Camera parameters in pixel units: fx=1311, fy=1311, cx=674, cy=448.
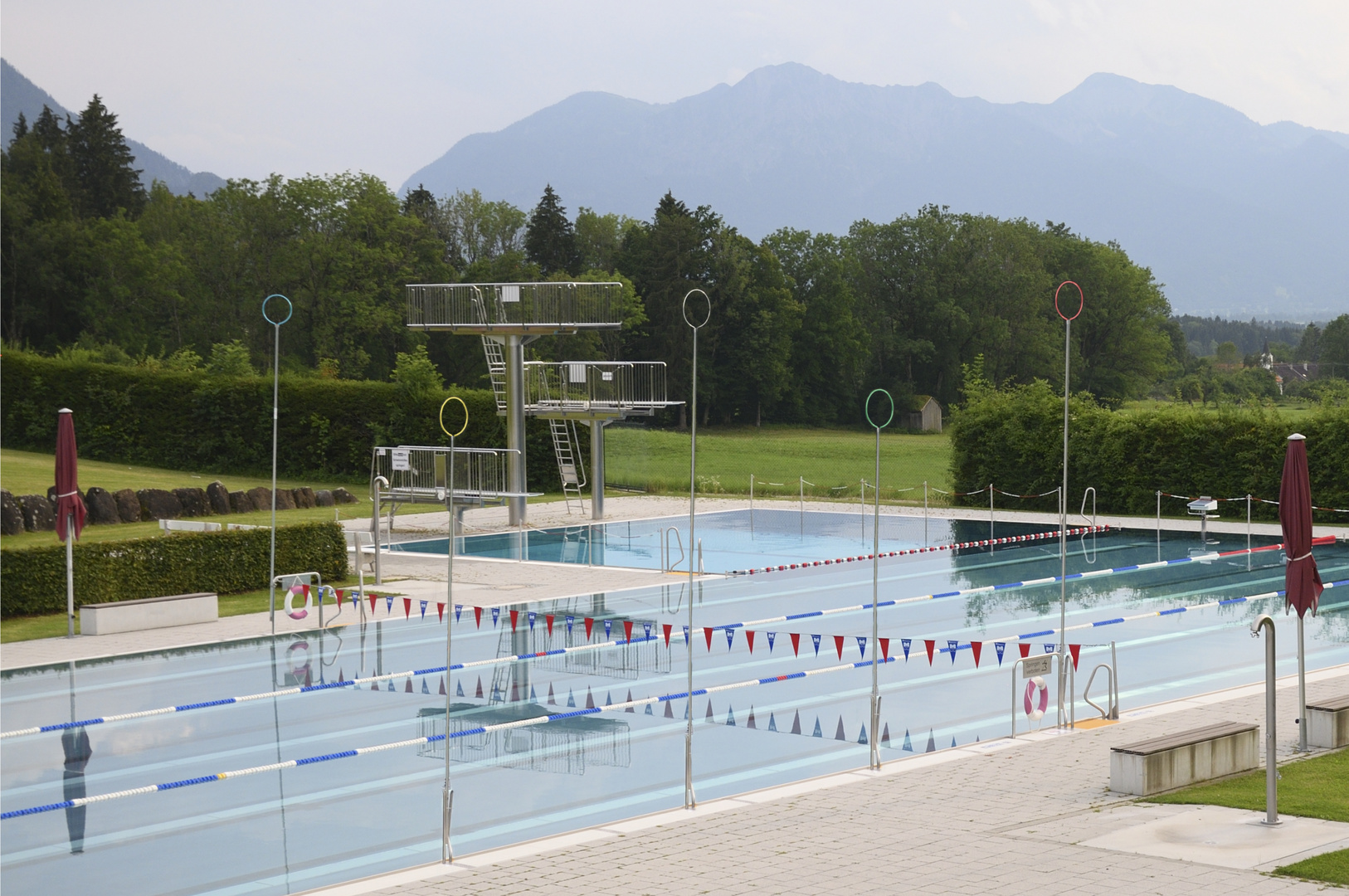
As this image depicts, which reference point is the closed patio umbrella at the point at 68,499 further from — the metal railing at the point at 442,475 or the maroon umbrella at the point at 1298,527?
the maroon umbrella at the point at 1298,527

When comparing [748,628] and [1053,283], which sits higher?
[1053,283]

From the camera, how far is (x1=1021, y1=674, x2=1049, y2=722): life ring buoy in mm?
11969

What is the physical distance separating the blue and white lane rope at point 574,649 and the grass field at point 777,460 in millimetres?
14607

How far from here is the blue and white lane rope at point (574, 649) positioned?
1290cm

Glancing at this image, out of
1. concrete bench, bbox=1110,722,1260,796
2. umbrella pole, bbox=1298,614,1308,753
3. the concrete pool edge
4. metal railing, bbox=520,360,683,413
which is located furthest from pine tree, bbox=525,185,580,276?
concrete bench, bbox=1110,722,1260,796

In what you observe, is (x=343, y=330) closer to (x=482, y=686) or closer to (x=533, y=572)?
(x=533, y=572)

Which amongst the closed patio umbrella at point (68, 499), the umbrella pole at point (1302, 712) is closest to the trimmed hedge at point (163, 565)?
the closed patio umbrella at point (68, 499)

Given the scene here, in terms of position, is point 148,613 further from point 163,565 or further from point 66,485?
point 66,485

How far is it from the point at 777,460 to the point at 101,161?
42896mm

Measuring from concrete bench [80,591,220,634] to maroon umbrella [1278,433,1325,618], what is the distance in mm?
14114

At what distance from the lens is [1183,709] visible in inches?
497

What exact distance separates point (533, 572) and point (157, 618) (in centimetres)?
681

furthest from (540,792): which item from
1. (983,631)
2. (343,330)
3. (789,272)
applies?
(789,272)

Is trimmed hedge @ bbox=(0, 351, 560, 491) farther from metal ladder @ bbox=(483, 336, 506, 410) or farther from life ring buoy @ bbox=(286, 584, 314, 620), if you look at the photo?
life ring buoy @ bbox=(286, 584, 314, 620)
